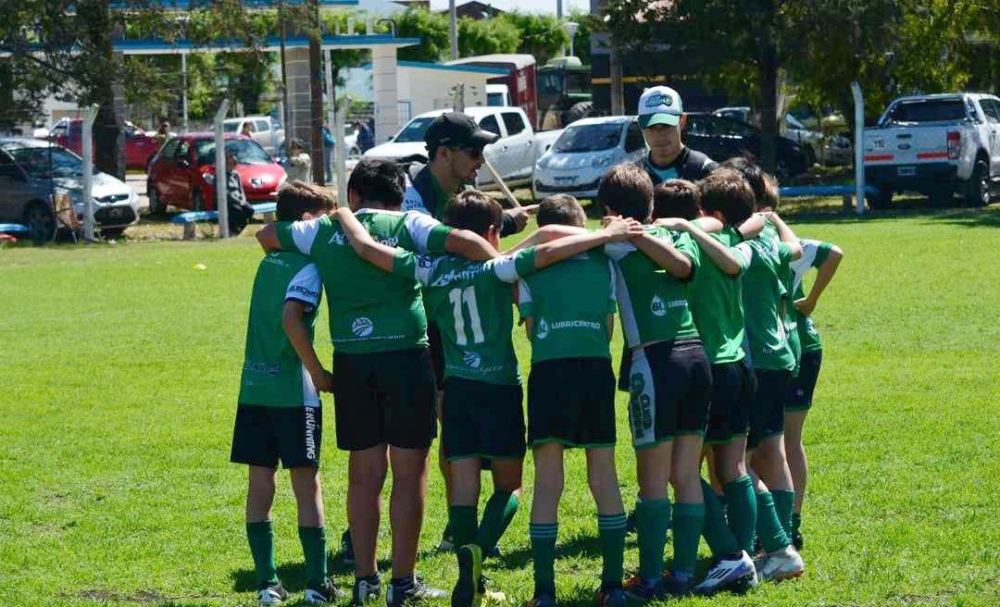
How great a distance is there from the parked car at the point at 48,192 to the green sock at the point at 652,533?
68.0 feet

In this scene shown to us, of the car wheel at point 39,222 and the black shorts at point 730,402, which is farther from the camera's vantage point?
the car wheel at point 39,222

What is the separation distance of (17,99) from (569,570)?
79.4ft

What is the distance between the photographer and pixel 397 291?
5512 millimetres

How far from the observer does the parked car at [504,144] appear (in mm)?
30703

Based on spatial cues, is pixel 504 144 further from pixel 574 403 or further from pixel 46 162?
pixel 574 403

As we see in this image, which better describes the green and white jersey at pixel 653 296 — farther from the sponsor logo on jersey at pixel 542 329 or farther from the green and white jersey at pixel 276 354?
the green and white jersey at pixel 276 354

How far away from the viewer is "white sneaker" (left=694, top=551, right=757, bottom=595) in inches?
217

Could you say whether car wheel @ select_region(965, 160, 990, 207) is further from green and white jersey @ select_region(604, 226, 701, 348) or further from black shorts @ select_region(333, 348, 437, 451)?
black shorts @ select_region(333, 348, 437, 451)

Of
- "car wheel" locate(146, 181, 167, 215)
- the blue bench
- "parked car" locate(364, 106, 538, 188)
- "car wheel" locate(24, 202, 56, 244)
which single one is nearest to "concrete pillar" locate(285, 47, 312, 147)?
"parked car" locate(364, 106, 538, 188)

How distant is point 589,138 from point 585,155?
2.62 feet

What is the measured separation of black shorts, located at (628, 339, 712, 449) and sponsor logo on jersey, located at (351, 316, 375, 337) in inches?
40.5

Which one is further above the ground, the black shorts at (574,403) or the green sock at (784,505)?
the black shorts at (574,403)

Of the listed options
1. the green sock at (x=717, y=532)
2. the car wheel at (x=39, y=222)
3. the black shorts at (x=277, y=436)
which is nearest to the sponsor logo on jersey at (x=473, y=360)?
the black shorts at (x=277, y=436)

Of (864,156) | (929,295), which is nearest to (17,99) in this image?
(864,156)
